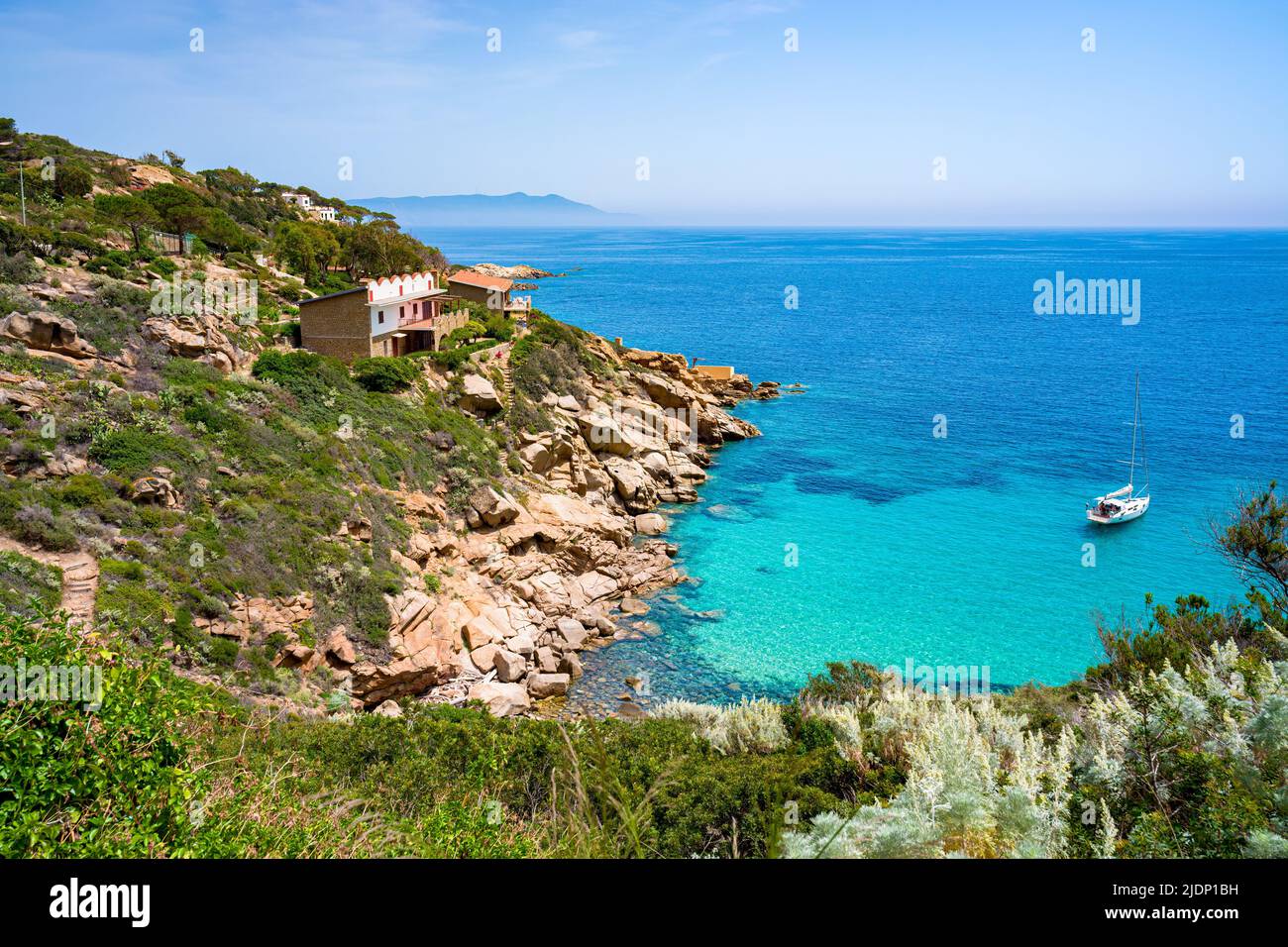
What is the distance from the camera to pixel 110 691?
5.46 m

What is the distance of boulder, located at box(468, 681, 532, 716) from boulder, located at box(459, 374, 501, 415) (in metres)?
17.1

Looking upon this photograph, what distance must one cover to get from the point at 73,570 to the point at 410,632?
7.93m

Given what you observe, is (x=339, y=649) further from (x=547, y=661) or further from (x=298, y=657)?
(x=547, y=661)

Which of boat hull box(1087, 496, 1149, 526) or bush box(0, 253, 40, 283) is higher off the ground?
bush box(0, 253, 40, 283)

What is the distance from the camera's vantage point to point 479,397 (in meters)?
Answer: 35.2

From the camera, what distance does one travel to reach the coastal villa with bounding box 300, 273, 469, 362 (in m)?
34.0

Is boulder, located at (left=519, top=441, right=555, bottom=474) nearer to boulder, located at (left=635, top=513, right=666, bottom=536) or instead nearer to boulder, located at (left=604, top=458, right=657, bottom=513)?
boulder, located at (left=604, top=458, right=657, bottom=513)

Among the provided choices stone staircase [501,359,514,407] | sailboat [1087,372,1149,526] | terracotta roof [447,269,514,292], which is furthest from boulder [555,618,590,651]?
terracotta roof [447,269,514,292]

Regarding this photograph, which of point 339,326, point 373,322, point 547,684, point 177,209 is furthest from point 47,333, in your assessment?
point 547,684

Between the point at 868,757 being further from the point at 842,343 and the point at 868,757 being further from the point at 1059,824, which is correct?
the point at 842,343

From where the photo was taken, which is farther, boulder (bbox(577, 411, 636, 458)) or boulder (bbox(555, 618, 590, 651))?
boulder (bbox(577, 411, 636, 458))
